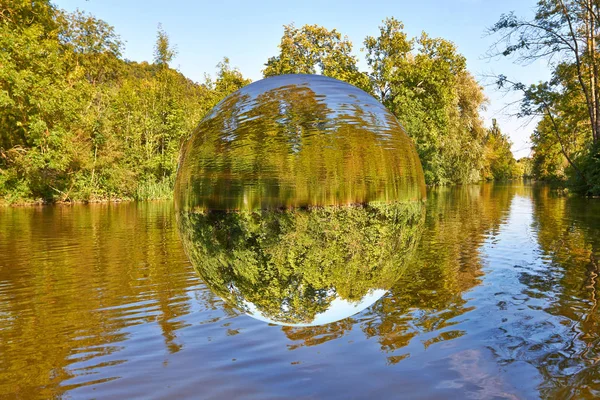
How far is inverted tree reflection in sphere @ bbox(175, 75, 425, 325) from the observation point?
7.97 feet

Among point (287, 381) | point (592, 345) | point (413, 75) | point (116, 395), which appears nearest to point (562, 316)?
point (592, 345)

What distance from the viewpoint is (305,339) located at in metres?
4.41

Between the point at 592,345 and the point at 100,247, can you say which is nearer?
the point at 592,345

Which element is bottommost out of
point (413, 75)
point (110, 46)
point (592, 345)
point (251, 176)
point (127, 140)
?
point (592, 345)

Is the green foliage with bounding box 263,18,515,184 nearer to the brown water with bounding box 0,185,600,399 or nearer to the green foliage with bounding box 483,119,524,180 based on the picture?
the brown water with bounding box 0,185,600,399

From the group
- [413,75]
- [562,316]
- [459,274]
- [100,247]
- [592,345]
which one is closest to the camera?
[592,345]

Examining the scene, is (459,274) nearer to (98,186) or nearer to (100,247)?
(100,247)

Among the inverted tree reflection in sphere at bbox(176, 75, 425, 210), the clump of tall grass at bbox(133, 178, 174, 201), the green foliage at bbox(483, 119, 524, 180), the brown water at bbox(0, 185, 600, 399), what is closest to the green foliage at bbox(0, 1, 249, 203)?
the clump of tall grass at bbox(133, 178, 174, 201)

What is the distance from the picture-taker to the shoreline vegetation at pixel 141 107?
91.1 ft

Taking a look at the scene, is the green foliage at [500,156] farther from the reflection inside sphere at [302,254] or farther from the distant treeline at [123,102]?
the reflection inside sphere at [302,254]

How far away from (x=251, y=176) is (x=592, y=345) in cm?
384

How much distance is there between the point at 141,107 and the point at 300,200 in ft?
138

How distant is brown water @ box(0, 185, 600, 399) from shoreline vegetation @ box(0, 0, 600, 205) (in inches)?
812

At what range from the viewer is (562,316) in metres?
5.17
